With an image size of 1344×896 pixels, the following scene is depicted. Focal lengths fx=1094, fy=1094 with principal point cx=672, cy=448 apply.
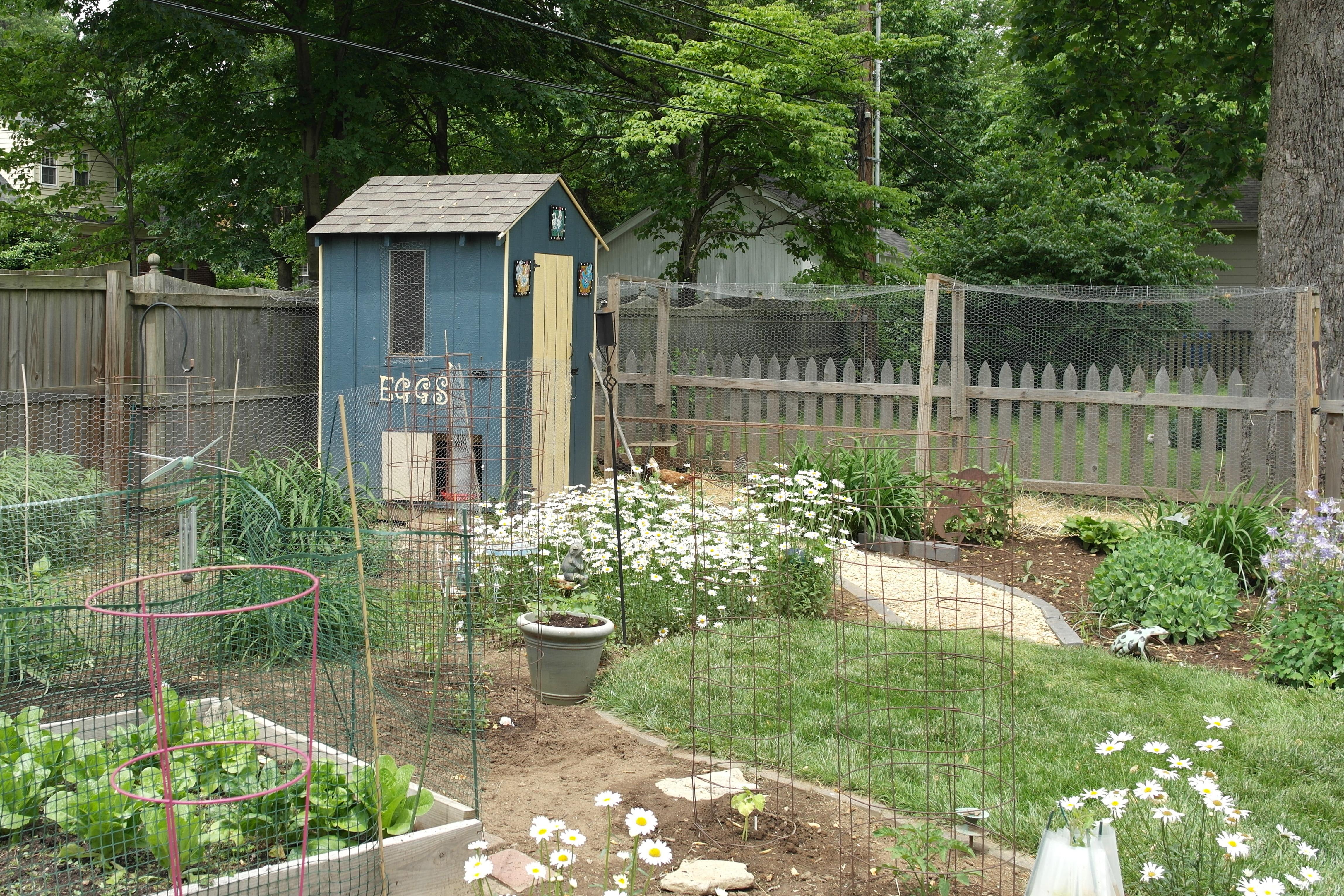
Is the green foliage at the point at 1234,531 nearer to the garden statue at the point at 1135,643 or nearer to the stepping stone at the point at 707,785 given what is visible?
the garden statue at the point at 1135,643

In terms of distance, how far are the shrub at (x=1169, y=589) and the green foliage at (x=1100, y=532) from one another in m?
1.20

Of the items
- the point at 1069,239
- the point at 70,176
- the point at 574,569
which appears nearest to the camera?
the point at 574,569

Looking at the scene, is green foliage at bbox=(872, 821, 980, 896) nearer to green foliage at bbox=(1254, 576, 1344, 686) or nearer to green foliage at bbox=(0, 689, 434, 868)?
green foliage at bbox=(0, 689, 434, 868)

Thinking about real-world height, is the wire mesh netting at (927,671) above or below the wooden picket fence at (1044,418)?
below

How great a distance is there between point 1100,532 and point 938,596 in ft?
9.05

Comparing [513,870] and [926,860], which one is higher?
[926,860]

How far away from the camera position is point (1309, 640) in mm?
5332

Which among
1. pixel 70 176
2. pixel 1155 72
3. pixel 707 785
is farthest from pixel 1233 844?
pixel 70 176

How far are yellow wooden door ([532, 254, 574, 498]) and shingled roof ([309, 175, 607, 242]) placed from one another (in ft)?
1.86

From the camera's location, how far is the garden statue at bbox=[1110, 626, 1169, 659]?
582 cm

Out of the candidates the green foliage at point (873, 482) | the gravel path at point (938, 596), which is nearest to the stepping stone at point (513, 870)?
the gravel path at point (938, 596)

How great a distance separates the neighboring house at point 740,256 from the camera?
65.1ft

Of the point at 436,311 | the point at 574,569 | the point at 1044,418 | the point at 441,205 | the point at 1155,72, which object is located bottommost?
the point at 574,569

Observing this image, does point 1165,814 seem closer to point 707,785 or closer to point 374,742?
point 707,785
